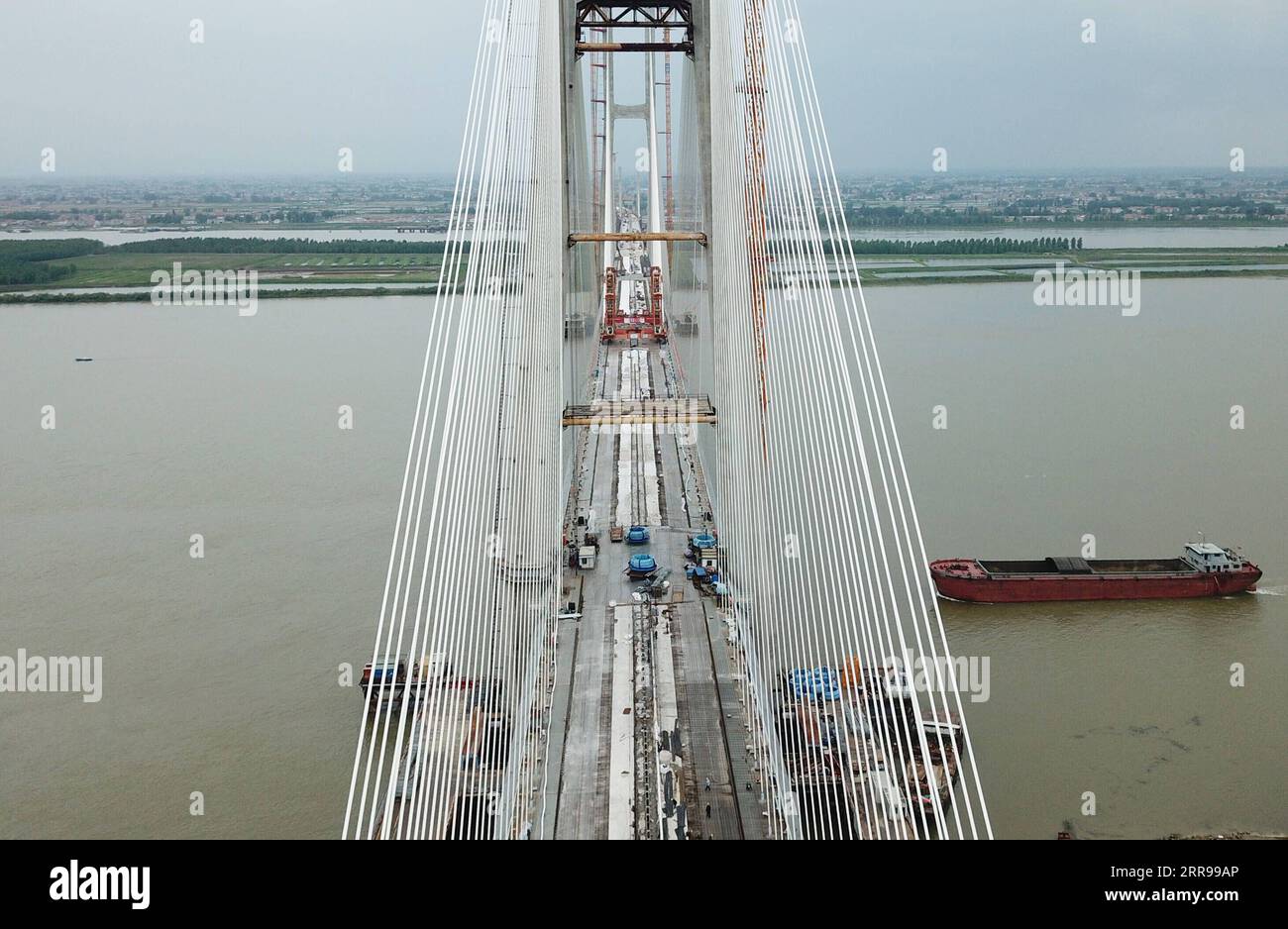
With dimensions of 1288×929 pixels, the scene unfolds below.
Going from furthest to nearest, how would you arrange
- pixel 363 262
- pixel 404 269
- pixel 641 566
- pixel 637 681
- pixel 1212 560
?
pixel 363 262 < pixel 404 269 < pixel 1212 560 < pixel 641 566 < pixel 637 681

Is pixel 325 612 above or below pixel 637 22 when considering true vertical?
below

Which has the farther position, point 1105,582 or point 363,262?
point 363,262

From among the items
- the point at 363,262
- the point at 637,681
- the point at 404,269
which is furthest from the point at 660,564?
the point at 363,262

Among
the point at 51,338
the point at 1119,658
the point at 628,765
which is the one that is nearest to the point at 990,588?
the point at 1119,658

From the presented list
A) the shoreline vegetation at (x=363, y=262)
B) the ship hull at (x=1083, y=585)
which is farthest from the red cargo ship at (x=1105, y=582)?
the shoreline vegetation at (x=363, y=262)

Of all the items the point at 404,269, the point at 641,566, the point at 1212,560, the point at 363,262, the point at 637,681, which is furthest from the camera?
the point at 363,262

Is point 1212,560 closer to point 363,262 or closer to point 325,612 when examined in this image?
point 325,612

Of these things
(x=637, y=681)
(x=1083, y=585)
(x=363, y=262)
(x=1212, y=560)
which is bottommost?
(x=637, y=681)

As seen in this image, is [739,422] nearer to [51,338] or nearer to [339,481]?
[339,481]
